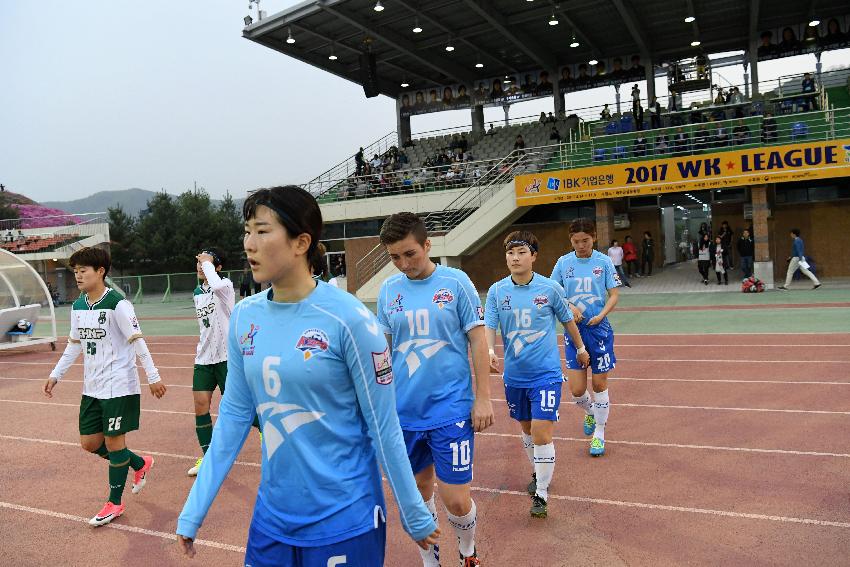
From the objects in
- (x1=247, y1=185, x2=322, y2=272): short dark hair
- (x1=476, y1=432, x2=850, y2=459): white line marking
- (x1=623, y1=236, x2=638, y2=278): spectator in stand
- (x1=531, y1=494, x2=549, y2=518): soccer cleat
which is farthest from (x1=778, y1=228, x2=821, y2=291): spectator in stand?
(x1=247, y1=185, x2=322, y2=272): short dark hair

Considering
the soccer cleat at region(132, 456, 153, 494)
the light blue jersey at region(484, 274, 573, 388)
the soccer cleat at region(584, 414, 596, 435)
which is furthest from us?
the soccer cleat at region(584, 414, 596, 435)

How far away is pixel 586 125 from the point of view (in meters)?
30.2

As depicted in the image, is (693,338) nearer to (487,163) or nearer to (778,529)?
(778,529)

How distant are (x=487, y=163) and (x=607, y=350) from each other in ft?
79.3

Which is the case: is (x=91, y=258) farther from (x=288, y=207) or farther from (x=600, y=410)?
(x=600, y=410)

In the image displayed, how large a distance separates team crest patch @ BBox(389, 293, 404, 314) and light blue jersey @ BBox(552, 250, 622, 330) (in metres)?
2.93

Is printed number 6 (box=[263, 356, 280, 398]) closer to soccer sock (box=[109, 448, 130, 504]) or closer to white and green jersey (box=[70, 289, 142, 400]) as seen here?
white and green jersey (box=[70, 289, 142, 400])

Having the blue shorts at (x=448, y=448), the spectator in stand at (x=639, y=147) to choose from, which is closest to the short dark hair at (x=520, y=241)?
the blue shorts at (x=448, y=448)

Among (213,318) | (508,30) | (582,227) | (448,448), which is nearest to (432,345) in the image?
(448,448)

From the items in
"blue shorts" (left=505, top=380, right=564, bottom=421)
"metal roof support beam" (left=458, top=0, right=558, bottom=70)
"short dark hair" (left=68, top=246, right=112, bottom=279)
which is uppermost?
"metal roof support beam" (left=458, top=0, right=558, bottom=70)

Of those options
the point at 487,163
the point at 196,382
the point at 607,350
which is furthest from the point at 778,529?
the point at 487,163

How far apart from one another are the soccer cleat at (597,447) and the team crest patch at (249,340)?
471 centimetres

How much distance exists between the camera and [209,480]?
2.26 metres

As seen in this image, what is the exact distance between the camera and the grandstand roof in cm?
2714
